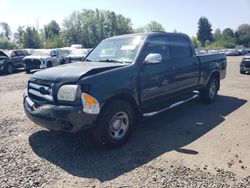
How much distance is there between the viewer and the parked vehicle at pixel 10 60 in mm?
19967

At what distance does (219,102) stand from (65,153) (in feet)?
17.5

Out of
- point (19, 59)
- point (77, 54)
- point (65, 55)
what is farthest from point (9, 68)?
point (77, 54)

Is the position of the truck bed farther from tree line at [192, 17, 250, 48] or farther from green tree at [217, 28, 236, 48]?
green tree at [217, 28, 236, 48]

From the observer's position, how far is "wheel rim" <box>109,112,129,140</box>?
4827mm

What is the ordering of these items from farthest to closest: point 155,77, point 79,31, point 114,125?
point 79,31 → point 155,77 → point 114,125

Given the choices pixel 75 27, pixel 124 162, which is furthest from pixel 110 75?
pixel 75 27

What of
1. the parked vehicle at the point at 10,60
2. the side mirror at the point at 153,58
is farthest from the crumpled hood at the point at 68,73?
the parked vehicle at the point at 10,60

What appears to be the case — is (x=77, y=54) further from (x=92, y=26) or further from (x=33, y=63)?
(x=92, y=26)

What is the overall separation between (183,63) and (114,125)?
8.67ft

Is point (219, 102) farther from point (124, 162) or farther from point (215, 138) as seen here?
point (124, 162)

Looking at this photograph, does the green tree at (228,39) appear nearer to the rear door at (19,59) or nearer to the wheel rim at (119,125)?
the rear door at (19,59)

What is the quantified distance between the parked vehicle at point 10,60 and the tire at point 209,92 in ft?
52.5

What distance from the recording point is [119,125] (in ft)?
16.3

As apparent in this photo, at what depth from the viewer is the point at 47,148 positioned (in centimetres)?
501
